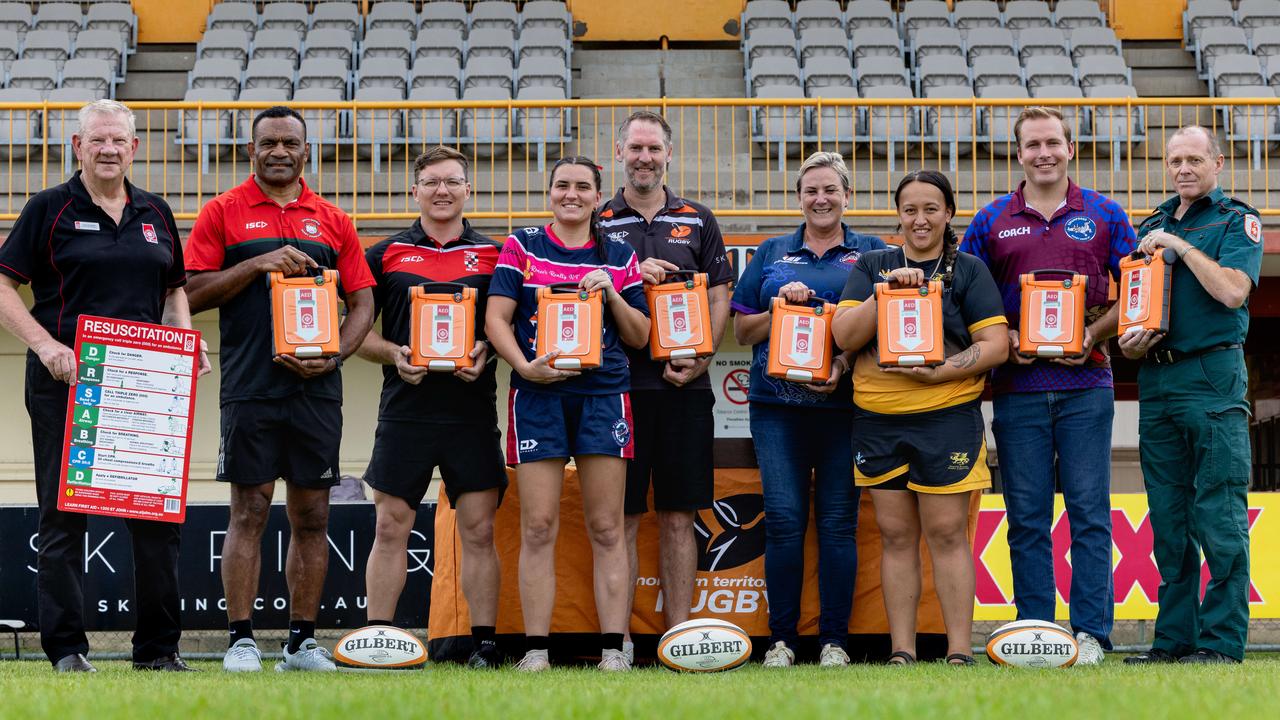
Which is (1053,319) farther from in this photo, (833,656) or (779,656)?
(779,656)

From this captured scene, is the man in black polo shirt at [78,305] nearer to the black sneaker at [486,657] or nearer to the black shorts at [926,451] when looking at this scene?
the black sneaker at [486,657]

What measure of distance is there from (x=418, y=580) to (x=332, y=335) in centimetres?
283

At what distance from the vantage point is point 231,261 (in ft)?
16.8

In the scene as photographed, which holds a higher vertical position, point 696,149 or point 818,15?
point 818,15

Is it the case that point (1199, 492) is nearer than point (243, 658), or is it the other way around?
point (243, 658)

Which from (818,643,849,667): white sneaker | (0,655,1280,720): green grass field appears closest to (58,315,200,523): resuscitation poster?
(0,655,1280,720): green grass field

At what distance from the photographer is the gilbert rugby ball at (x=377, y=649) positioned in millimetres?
4449

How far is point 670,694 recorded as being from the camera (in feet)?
11.3

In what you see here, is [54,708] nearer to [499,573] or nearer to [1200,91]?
[499,573]

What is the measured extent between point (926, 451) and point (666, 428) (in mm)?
992

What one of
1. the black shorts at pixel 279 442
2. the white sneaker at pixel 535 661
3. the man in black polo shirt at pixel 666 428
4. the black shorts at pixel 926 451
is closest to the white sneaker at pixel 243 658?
the black shorts at pixel 279 442

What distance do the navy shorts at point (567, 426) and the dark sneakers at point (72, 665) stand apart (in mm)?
1585

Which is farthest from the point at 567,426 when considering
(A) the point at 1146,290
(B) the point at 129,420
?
(A) the point at 1146,290

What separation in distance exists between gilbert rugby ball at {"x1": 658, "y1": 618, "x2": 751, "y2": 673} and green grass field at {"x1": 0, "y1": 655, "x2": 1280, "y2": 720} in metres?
0.09
